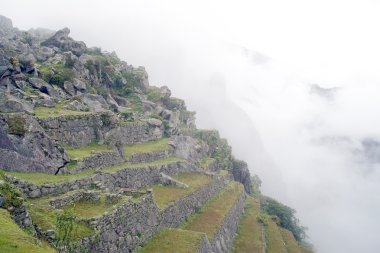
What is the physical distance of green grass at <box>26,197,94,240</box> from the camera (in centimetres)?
2111

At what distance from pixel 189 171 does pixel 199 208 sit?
27.6ft

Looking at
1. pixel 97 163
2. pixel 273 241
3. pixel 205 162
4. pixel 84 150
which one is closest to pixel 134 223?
pixel 97 163

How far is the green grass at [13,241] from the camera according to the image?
14945 millimetres

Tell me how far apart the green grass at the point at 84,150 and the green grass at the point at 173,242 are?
369 inches

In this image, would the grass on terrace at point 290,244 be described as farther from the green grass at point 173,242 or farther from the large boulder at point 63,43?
the large boulder at point 63,43

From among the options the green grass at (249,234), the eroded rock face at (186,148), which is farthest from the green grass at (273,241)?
the eroded rock face at (186,148)

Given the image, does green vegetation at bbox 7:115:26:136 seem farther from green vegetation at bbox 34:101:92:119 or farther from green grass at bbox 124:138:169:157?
green grass at bbox 124:138:169:157

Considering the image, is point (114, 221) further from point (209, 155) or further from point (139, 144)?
point (209, 155)

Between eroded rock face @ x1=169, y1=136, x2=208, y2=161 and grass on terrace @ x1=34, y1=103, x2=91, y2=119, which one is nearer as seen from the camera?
grass on terrace @ x1=34, y1=103, x2=91, y2=119

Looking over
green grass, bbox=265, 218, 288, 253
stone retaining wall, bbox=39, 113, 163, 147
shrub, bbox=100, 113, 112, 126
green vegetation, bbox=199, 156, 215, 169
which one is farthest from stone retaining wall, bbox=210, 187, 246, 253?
shrub, bbox=100, 113, 112, 126

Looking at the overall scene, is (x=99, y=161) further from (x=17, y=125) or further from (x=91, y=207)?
(x=91, y=207)

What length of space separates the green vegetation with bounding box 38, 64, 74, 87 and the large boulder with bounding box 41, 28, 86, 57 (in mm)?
12736

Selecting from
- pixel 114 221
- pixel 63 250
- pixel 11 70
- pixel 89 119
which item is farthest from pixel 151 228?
pixel 11 70

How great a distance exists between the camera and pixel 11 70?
42094 mm
